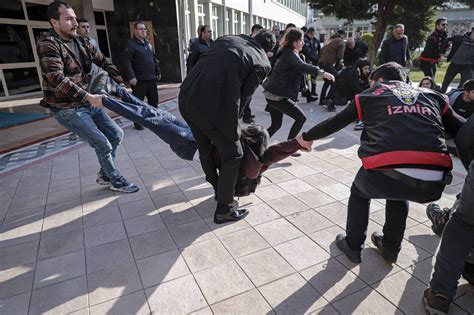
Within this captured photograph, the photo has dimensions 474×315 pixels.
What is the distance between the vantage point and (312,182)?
3801mm

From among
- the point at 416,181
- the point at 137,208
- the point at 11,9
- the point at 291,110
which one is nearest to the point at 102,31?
the point at 11,9

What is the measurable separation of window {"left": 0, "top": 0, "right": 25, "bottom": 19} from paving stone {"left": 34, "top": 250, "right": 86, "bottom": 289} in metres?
9.23

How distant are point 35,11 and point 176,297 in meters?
10.8

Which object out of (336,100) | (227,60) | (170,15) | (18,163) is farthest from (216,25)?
(227,60)

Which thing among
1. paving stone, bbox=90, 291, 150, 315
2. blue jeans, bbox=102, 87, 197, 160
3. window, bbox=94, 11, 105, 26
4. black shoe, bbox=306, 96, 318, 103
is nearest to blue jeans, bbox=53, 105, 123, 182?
blue jeans, bbox=102, 87, 197, 160

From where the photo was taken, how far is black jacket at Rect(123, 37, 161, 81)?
570 centimetres

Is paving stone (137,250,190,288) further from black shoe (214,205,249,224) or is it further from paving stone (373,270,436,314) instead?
paving stone (373,270,436,314)

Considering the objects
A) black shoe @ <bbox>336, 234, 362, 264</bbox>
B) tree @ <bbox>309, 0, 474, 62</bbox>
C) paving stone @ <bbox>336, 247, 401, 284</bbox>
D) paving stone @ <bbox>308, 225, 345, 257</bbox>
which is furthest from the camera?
tree @ <bbox>309, 0, 474, 62</bbox>

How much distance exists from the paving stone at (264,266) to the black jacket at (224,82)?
3.10ft

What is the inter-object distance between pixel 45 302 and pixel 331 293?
1.85 meters

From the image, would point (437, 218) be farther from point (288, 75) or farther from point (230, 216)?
point (288, 75)

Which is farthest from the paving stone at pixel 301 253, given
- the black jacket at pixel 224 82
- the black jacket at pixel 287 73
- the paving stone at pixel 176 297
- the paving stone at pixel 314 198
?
the black jacket at pixel 287 73

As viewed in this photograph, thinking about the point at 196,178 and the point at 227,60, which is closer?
the point at 227,60

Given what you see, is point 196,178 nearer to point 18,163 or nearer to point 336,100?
point 18,163
